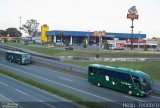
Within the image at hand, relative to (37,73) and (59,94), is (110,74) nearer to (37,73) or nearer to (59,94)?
(59,94)

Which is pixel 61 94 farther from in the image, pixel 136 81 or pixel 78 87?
pixel 136 81

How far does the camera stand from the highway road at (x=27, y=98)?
3499cm

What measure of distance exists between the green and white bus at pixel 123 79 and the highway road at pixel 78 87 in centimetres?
79

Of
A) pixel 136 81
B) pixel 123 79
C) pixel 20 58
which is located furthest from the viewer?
pixel 20 58

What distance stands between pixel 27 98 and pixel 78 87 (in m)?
11.5

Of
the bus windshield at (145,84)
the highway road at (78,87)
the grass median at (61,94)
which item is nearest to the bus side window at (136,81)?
the bus windshield at (145,84)

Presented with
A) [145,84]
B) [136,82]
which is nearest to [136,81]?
[136,82]

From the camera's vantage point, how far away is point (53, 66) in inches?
2849

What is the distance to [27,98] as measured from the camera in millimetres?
39594

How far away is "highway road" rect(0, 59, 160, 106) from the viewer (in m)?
41.0

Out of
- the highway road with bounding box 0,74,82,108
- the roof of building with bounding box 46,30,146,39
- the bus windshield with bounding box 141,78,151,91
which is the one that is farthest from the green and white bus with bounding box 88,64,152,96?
the roof of building with bounding box 46,30,146,39

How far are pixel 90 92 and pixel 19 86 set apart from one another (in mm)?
11252

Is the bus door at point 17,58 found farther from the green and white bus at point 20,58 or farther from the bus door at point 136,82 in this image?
the bus door at point 136,82

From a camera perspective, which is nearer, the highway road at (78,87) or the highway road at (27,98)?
the highway road at (27,98)
